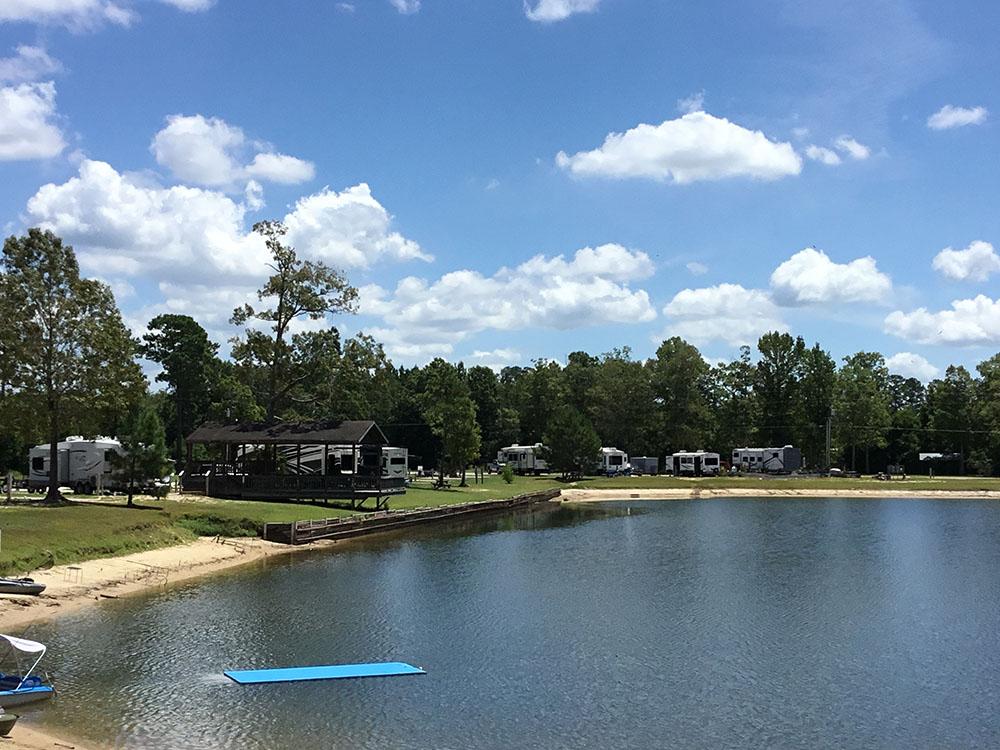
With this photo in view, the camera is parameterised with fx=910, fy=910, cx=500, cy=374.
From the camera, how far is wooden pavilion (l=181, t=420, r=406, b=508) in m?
54.6

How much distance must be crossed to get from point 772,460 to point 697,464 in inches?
386

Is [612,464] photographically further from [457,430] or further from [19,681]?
[19,681]

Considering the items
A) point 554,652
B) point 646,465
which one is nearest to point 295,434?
point 554,652

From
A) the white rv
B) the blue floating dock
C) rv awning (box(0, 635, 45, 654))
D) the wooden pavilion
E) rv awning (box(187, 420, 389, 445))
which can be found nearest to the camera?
rv awning (box(0, 635, 45, 654))

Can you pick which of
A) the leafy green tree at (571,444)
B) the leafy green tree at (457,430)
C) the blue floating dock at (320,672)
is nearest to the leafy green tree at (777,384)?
the leafy green tree at (571,444)

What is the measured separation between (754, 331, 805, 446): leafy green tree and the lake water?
77.0m

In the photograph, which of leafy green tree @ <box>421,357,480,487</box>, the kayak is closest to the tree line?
leafy green tree @ <box>421,357,480,487</box>

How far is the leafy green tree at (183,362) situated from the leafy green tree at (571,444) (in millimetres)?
41600

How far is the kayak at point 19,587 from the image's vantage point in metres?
26.9

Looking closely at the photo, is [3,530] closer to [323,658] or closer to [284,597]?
[284,597]

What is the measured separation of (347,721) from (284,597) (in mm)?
13548

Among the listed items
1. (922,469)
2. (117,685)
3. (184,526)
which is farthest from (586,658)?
(922,469)

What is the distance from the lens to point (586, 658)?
2417cm

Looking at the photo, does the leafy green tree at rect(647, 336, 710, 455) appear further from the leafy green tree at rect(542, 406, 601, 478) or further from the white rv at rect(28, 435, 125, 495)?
the white rv at rect(28, 435, 125, 495)
